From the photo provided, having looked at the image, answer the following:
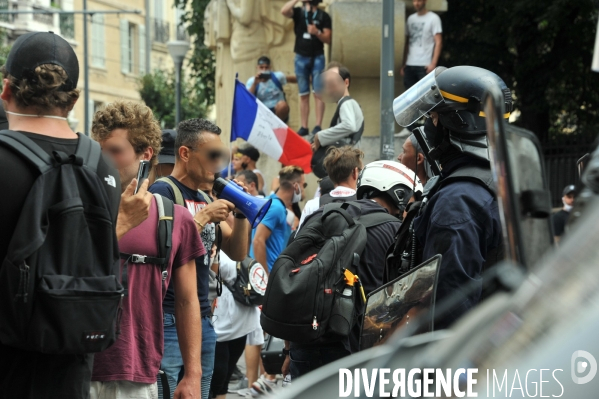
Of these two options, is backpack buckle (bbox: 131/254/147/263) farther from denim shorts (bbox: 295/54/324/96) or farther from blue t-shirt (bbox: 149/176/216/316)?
denim shorts (bbox: 295/54/324/96)

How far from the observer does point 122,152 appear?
421 cm

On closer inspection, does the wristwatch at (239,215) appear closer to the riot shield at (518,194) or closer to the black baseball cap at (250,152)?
the riot shield at (518,194)

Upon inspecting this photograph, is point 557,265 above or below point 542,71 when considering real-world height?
above

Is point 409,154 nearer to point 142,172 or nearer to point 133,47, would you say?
point 142,172

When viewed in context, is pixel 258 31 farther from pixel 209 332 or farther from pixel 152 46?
pixel 152 46

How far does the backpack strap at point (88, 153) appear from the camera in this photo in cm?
309

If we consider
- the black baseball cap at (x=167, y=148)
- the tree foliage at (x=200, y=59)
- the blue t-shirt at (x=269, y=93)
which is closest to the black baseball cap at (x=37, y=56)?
the black baseball cap at (x=167, y=148)

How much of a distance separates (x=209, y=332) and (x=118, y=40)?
52066 mm

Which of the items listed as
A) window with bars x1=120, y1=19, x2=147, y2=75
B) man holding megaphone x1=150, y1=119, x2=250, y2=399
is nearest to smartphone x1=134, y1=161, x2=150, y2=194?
man holding megaphone x1=150, y1=119, x2=250, y2=399

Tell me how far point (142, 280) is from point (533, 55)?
53.7 feet

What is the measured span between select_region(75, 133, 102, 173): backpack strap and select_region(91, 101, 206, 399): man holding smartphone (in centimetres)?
60

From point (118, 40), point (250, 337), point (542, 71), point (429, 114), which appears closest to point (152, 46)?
point (118, 40)

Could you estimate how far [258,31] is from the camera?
52.1ft

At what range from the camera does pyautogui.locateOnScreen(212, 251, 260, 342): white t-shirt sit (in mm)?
7305
